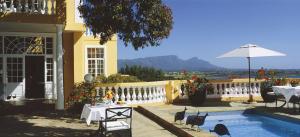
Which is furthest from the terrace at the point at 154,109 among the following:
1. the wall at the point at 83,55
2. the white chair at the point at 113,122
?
the wall at the point at 83,55

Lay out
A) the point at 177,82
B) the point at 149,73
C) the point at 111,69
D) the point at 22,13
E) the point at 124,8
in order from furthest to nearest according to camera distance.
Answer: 1. the point at 149,73
2. the point at 111,69
3. the point at 177,82
4. the point at 22,13
5. the point at 124,8

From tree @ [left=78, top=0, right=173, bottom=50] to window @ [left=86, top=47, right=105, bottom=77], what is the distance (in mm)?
5829

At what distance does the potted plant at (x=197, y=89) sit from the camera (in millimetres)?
15195

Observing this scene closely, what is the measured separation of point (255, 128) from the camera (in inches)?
488

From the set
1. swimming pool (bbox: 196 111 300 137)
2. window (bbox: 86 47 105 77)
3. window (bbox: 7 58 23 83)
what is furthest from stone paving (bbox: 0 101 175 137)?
window (bbox: 86 47 105 77)

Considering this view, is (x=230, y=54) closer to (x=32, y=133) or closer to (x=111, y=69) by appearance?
(x=111, y=69)

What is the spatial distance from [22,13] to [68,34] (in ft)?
9.77

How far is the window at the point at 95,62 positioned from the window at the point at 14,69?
3226mm

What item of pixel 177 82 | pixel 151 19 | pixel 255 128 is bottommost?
pixel 255 128

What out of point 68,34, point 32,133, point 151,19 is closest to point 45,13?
point 68,34

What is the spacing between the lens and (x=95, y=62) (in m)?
19.4

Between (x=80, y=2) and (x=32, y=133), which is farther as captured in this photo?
(x=80, y=2)

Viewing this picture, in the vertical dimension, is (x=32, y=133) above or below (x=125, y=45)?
below

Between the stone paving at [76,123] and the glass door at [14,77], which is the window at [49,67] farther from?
the stone paving at [76,123]
